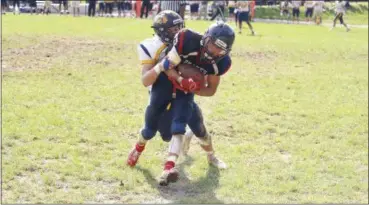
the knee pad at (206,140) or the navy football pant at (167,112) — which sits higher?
the navy football pant at (167,112)

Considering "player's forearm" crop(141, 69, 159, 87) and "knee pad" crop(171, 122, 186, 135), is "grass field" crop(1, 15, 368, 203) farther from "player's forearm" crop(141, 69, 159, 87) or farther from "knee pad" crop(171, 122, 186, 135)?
"player's forearm" crop(141, 69, 159, 87)

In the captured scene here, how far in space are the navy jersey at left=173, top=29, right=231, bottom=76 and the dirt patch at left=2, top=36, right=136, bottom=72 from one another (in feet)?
20.3

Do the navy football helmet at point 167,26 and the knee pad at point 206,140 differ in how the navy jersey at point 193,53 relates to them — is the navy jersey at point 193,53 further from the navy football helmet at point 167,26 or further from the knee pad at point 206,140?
the knee pad at point 206,140

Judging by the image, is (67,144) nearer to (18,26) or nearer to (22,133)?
(22,133)

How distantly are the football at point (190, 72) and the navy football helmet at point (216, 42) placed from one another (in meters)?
0.18

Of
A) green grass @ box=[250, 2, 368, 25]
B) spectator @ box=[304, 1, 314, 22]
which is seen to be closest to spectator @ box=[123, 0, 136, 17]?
green grass @ box=[250, 2, 368, 25]

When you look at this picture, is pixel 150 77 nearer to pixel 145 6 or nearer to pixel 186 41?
pixel 186 41

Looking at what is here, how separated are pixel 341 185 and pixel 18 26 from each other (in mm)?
11604

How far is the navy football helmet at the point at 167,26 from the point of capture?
5316 millimetres

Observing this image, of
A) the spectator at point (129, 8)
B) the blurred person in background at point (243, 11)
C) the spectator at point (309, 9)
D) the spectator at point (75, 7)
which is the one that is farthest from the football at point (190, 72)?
the spectator at point (309, 9)

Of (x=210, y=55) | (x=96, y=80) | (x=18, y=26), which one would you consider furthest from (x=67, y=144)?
(x=18, y=26)

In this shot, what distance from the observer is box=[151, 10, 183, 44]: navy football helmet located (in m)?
5.32

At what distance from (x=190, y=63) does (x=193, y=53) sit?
132 millimetres

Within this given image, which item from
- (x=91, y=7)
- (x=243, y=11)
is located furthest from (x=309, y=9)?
(x=91, y=7)
